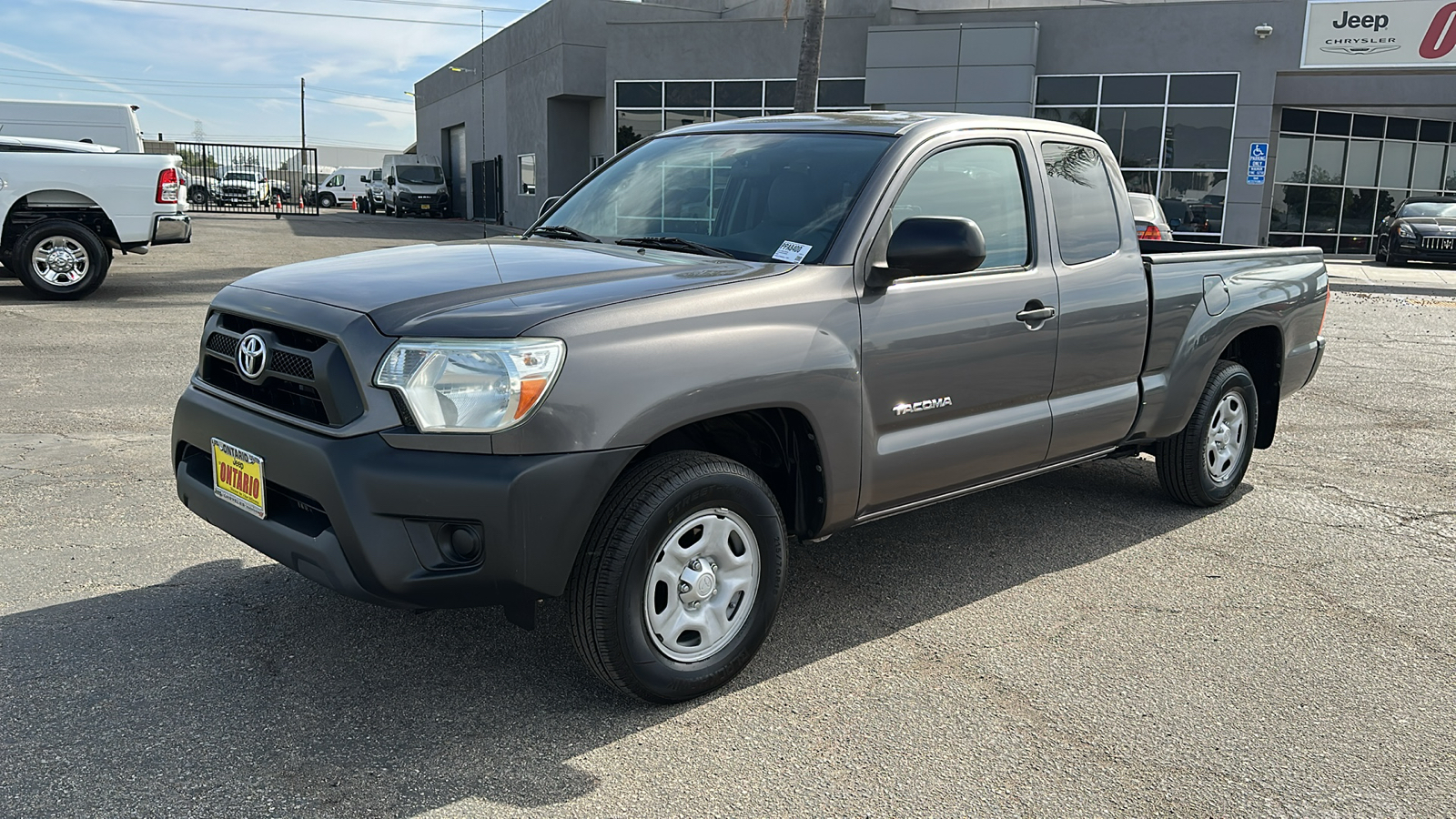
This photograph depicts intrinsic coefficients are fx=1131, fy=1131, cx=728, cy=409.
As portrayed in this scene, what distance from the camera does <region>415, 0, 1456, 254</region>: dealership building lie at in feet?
81.6

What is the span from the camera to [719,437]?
12.3 feet

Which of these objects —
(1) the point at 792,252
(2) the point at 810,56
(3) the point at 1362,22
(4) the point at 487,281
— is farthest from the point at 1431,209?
(4) the point at 487,281

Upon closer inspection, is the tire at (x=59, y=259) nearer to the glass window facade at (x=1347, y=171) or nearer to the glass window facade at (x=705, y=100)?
the glass window facade at (x=705, y=100)

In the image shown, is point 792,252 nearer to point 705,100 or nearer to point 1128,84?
point 1128,84

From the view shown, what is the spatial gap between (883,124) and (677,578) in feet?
6.48

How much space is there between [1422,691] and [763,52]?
27504 millimetres

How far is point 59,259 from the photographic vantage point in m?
12.4

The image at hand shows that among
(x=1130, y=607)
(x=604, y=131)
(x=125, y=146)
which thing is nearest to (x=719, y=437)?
(x=1130, y=607)

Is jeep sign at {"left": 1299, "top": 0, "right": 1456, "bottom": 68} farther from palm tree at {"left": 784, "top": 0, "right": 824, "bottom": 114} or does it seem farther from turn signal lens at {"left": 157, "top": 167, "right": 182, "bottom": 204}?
turn signal lens at {"left": 157, "top": 167, "right": 182, "bottom": 204}

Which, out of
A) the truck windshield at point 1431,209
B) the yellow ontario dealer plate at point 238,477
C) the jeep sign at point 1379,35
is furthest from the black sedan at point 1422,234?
the yellow ontario dealer plate at point 238,477

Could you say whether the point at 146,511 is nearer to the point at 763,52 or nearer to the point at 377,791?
the point at 377,791

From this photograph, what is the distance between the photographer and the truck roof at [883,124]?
14.0ft

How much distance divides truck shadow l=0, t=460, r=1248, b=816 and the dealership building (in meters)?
20.9

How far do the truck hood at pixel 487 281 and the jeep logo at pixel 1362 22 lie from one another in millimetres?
25776
